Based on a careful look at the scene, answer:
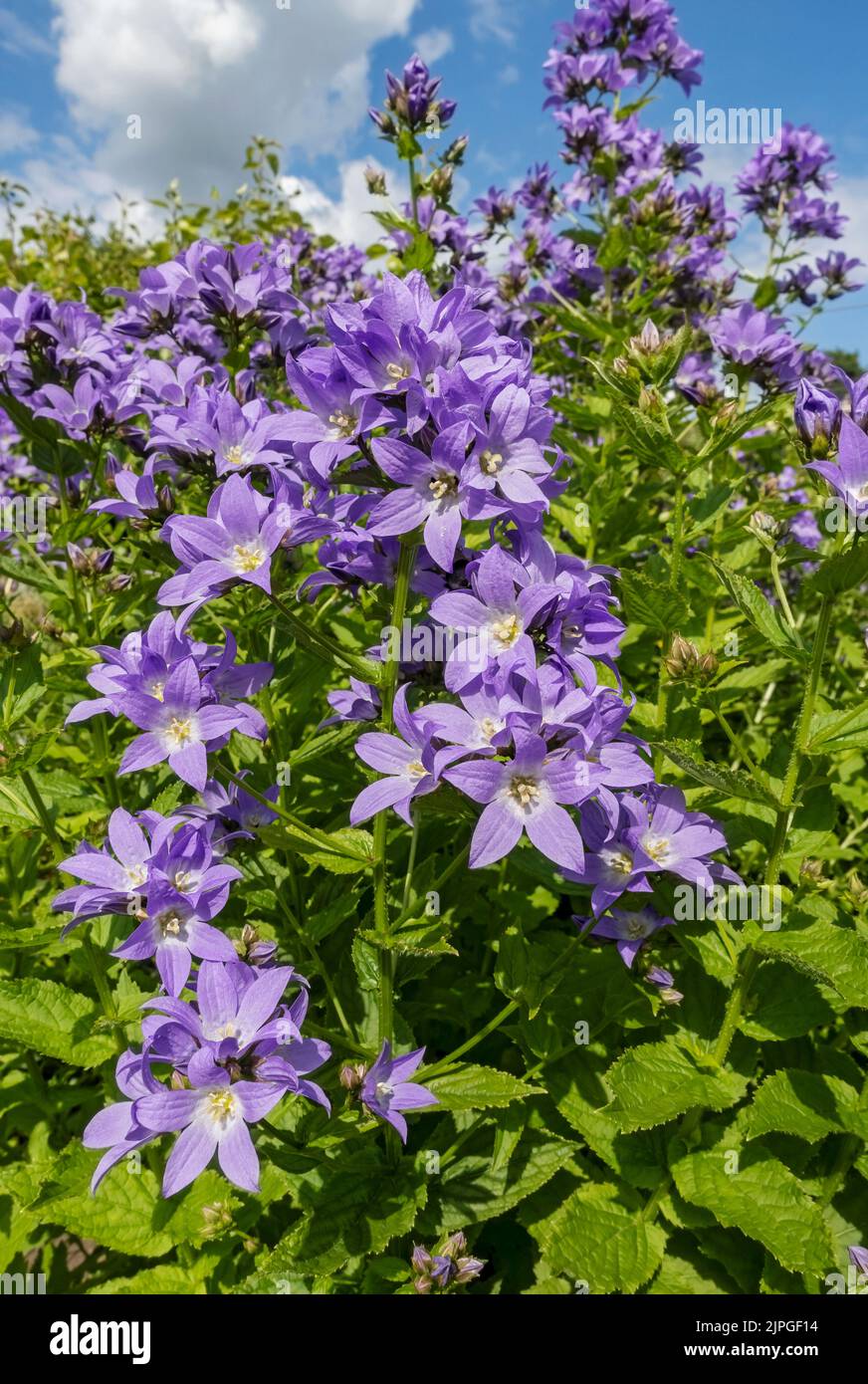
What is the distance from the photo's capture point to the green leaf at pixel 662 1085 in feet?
9.11

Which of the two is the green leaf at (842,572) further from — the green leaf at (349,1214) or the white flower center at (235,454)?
the green leaf at (349,1214)

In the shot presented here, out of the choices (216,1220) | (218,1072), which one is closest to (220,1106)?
(218,1072)

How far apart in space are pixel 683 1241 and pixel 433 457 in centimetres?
316

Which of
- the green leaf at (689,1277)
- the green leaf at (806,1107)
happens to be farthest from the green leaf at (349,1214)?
the green leaf at (806,1107)

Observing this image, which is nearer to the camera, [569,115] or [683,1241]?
[683,1241]

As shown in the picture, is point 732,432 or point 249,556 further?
point 732,432

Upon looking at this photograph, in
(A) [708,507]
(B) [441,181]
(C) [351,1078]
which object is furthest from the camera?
(B) [441,181]

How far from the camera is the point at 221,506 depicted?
250 centimetres

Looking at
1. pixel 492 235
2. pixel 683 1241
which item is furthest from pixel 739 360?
pixel 683 1241

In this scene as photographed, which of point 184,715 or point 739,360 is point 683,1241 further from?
point 739,360

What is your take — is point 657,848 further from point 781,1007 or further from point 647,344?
point 647,344

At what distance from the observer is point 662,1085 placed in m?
2.88

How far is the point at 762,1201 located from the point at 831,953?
3.10 feet
